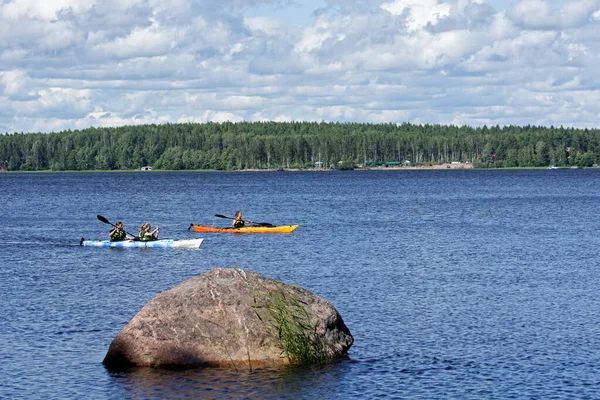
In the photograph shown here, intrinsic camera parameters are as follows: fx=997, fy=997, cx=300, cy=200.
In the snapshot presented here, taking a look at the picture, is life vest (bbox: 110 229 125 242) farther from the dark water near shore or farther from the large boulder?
the large boulder

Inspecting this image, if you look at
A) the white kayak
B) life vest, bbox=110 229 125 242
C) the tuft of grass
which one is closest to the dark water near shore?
the tuft of grass

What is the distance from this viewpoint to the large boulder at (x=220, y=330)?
2527 centimetres

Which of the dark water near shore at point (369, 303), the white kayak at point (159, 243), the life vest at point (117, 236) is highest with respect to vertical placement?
the life vest at point (117, 236)

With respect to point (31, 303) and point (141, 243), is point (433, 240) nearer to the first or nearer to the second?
point (141, 243)

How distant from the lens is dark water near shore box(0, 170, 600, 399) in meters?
24.4

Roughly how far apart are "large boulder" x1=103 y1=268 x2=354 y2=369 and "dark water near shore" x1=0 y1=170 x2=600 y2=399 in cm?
51

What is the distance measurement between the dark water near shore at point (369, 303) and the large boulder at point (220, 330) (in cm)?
51

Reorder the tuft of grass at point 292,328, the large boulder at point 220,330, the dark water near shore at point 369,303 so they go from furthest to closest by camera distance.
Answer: the tuft of grass at point 292,328, the large boulder at point 220,330, the dark water near shore at point 369,303

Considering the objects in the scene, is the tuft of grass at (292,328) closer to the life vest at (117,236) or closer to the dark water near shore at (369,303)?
the dark water near shore at (369,303)

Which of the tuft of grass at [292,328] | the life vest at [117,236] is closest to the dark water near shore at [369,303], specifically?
the tuft of grass at [292,328]

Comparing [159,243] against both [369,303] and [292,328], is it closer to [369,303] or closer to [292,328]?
[369,303]

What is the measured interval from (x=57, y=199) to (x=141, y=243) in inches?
2679

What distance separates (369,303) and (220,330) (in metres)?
10.7

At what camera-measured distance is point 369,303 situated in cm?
3503
